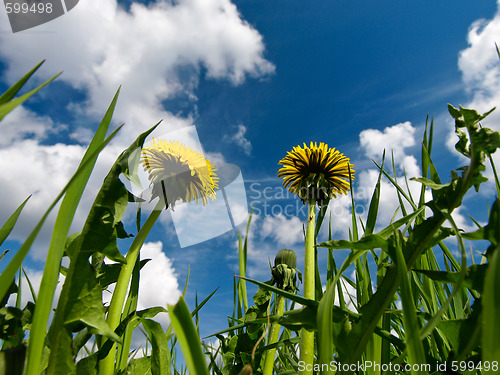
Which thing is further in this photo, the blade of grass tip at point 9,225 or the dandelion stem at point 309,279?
the dandelion stem at point 309,279

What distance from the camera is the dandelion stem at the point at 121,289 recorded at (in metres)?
0.65

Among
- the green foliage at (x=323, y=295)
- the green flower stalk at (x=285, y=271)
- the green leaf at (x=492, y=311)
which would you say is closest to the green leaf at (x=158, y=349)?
the green foliage at (x=323, y=295)

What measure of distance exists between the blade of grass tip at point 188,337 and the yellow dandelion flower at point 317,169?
160 centimetres

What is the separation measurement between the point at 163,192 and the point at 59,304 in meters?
0.52

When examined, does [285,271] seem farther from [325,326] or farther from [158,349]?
[325,326]

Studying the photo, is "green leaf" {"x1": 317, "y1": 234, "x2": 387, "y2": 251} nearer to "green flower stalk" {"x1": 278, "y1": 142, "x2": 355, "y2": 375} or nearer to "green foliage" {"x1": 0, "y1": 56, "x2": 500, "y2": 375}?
"green foliage" {"x1": 0, "y1": 56, "x2": 500, "y2": 375}

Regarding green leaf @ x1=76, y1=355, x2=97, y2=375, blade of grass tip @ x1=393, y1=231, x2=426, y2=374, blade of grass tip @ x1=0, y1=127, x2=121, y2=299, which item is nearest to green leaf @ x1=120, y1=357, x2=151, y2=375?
green leaf @ x1=76, y1=355, x2=97, y2=375

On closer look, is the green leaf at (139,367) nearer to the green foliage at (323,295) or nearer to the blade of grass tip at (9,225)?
the green foliage at (323,295)

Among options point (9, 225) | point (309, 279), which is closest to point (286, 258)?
point (309, 279)

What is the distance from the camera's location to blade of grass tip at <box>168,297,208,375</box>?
0.93 feet

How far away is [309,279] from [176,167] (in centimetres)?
68

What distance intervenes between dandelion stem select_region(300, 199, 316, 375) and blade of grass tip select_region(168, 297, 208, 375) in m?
0.50

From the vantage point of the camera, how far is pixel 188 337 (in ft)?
0.96

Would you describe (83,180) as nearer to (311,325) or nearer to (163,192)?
(311,325)
